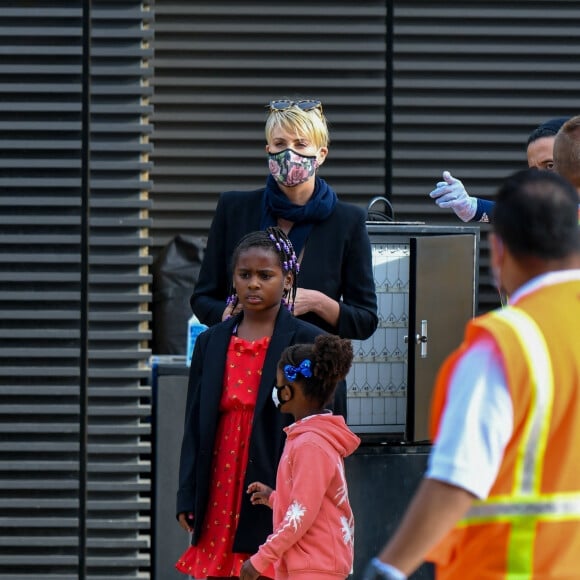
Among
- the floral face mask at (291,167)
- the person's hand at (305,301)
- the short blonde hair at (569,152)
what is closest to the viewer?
the short blonde hair at (569,152)

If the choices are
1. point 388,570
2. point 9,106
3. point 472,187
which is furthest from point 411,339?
point 388,570

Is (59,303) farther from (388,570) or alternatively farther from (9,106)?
(388,570)

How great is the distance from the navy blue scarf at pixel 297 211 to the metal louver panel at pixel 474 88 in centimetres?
242

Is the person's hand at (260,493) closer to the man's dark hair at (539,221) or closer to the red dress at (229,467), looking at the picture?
the red dress at (229,467)

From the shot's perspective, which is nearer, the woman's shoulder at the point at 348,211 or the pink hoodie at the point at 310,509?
the pink hoodie at the point at 310,509

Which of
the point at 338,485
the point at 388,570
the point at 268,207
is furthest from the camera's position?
the point at 268,207

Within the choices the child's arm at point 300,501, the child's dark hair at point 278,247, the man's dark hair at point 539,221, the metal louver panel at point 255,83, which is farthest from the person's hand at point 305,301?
the metal louver panel at point 255,83

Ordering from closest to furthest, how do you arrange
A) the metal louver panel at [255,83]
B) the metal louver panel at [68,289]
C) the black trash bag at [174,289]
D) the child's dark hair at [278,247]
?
the child's dark hair at [278,247] < the metal louver panel at [68,289] < the metal louver panel at [255,83] < the black trash bag at [174,289]

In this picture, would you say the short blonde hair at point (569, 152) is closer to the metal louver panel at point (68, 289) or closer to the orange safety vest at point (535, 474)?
the orange safety vest at point (535, 474)

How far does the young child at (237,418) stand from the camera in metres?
4.44

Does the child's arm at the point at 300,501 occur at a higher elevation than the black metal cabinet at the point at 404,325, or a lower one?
lower

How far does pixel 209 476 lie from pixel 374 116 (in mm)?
3275

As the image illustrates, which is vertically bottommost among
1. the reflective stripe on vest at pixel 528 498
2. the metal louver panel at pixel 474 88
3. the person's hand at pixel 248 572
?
the person's hand at pixel 248 572

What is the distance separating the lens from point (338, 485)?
14.2ft
